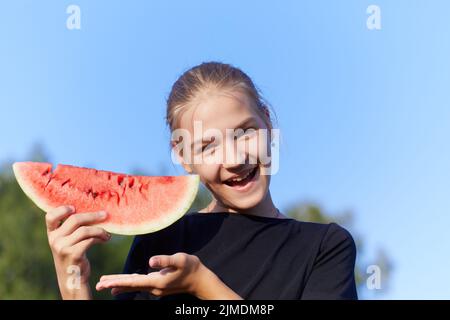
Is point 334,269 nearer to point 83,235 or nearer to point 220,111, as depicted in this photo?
point 220,111

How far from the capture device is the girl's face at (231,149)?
307 centimetres

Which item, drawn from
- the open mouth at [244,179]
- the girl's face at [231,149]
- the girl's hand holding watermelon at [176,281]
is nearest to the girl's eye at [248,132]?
the girl's face at [231,149]

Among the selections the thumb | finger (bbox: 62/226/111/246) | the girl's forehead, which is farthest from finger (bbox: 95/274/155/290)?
the girl's forehead

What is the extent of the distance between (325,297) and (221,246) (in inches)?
21.4

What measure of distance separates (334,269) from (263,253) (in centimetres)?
33

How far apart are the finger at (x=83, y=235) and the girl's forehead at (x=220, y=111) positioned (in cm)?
70

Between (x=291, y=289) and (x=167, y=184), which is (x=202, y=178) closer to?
(x=167, y=184)

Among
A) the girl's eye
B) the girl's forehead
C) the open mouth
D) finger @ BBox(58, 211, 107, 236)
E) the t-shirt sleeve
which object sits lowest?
the t-shirt sleeve

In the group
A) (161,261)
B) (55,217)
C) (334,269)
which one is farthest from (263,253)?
(55,217)

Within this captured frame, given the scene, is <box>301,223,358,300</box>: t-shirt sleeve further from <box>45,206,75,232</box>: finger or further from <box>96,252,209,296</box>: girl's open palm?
<box>45,206,75,232</box>: finger

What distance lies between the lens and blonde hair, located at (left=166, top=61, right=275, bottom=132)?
3299 millimetres

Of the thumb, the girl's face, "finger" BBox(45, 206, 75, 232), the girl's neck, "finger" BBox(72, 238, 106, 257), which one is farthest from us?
the girl's neck

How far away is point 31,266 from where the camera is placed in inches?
971

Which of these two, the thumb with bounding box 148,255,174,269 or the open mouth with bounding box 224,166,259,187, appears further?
the open mouth with bounding box 224,166,259,187
